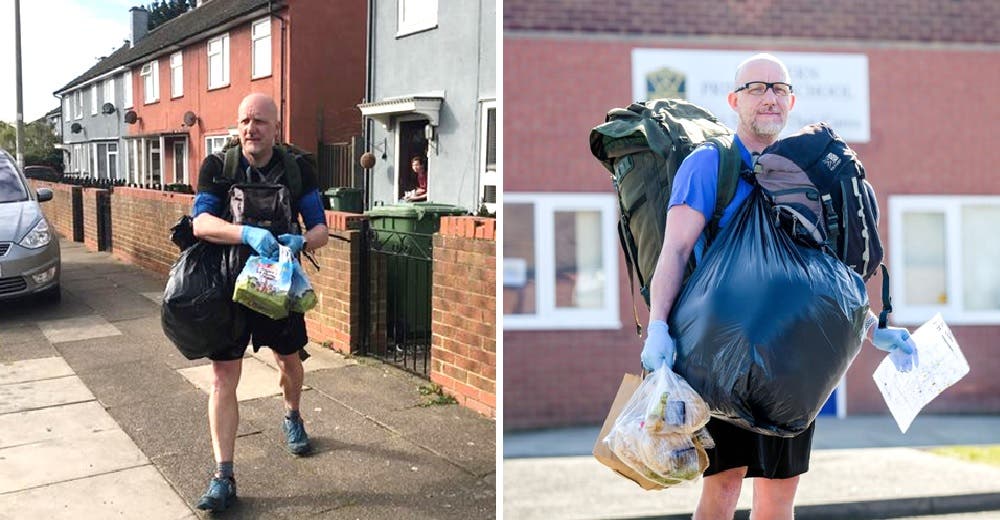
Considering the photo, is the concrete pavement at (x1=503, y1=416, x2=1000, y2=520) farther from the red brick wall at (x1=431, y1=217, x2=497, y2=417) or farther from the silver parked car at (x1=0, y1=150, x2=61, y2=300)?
the silver parked car at (x1=0, y1=150, x2=61, y2=300)

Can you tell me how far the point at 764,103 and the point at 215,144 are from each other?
1562 mm

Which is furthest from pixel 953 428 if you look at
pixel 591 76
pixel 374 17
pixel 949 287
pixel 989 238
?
pixel 374 17

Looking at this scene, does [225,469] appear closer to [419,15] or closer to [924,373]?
[924,373]

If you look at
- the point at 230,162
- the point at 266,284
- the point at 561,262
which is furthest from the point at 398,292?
the point at 561,262

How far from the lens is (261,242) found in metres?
2.25

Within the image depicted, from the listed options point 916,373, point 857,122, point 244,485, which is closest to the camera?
point 916,373

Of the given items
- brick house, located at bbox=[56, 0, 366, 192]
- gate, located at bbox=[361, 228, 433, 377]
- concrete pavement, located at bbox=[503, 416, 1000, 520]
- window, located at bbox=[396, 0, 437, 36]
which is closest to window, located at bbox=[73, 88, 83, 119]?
brick house, located at bbox=[56, 0, 366, 192]

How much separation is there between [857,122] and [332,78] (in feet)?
13.5

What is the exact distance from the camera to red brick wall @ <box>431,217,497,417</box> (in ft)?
10.7

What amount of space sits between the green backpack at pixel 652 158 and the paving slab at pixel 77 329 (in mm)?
1438

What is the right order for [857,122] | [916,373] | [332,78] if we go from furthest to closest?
[857,122], [332,78], [916,373]

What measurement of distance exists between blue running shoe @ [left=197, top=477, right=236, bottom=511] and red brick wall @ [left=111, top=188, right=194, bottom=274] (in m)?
0.67

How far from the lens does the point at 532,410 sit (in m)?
6.86

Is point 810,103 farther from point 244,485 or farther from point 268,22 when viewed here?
point 244,485
